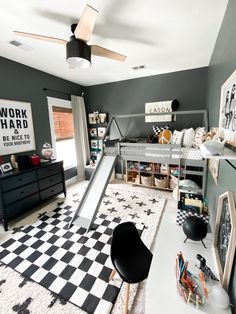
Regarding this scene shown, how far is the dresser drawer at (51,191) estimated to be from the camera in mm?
2829

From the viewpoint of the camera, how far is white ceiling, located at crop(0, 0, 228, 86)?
4.67ft

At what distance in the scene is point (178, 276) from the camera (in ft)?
2.88

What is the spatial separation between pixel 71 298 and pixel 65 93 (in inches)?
146

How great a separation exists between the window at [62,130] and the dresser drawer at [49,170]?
2.07ft

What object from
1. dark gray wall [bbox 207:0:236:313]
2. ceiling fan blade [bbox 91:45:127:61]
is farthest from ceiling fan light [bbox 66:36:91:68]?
dark gray wall [bbox 207:0:236:313]

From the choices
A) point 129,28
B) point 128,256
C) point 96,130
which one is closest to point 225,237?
point 128,256

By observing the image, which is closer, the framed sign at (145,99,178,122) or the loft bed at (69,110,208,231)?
the loft bed at (69,110,208,231)

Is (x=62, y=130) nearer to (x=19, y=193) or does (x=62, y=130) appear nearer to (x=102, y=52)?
(x=19, y=193)

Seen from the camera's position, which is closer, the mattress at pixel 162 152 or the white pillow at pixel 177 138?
the mattress at pixel 162 152

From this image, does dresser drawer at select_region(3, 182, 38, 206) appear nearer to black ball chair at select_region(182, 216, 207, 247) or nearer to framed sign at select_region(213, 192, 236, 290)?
black ball chair at select_region(182, 216, 207, 247)

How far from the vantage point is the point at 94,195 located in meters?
2.58

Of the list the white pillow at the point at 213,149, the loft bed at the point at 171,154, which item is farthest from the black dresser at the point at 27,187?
the white pillow at the point at 213,149

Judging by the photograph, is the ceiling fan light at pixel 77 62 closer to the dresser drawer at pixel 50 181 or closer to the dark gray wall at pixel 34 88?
the dark gray wall at pixel 34 88

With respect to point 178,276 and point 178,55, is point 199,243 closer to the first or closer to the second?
point 178,276
